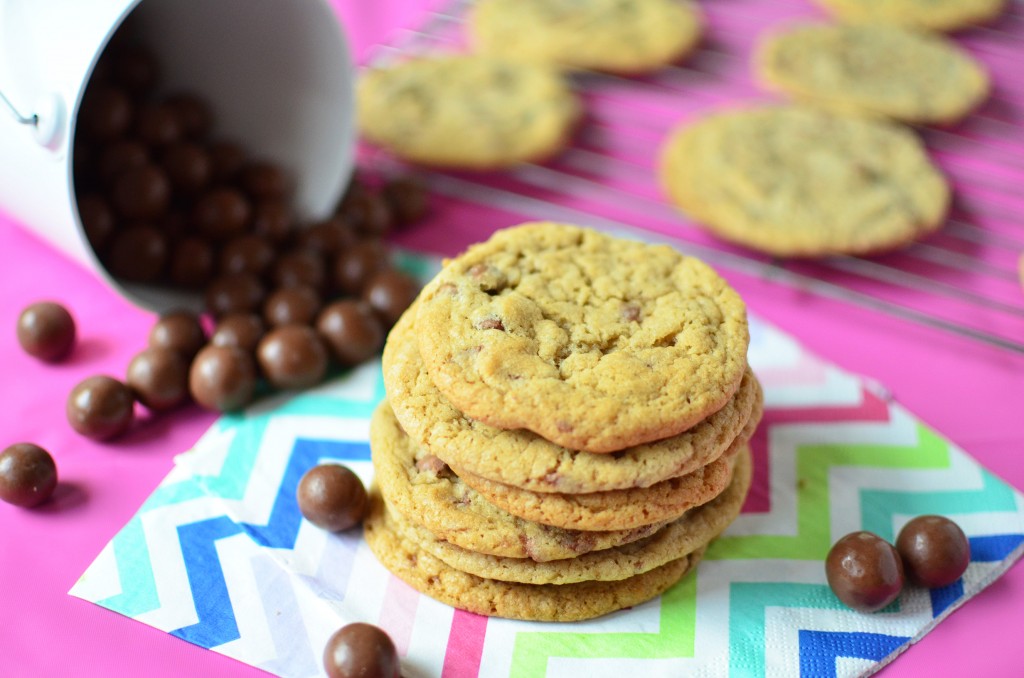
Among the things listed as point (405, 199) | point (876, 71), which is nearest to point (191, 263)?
point (405, 199)

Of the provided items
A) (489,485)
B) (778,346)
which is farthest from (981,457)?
(489,485)

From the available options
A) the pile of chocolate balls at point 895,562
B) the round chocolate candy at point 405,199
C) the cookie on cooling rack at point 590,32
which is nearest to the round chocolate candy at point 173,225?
the round chocolate candy at point 405,199

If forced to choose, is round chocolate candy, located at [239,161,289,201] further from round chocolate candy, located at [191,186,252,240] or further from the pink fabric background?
the pink fabric background

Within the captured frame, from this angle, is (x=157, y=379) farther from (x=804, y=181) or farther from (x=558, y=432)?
(x=804, y=181)

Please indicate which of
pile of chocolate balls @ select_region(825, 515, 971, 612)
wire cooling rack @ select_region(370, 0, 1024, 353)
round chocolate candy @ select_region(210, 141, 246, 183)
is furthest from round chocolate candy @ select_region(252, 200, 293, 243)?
pile of chocolate balls @ select_region(825, 515, 971, 612)

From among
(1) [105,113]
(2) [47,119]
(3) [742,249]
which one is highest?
(2) [47,119]
